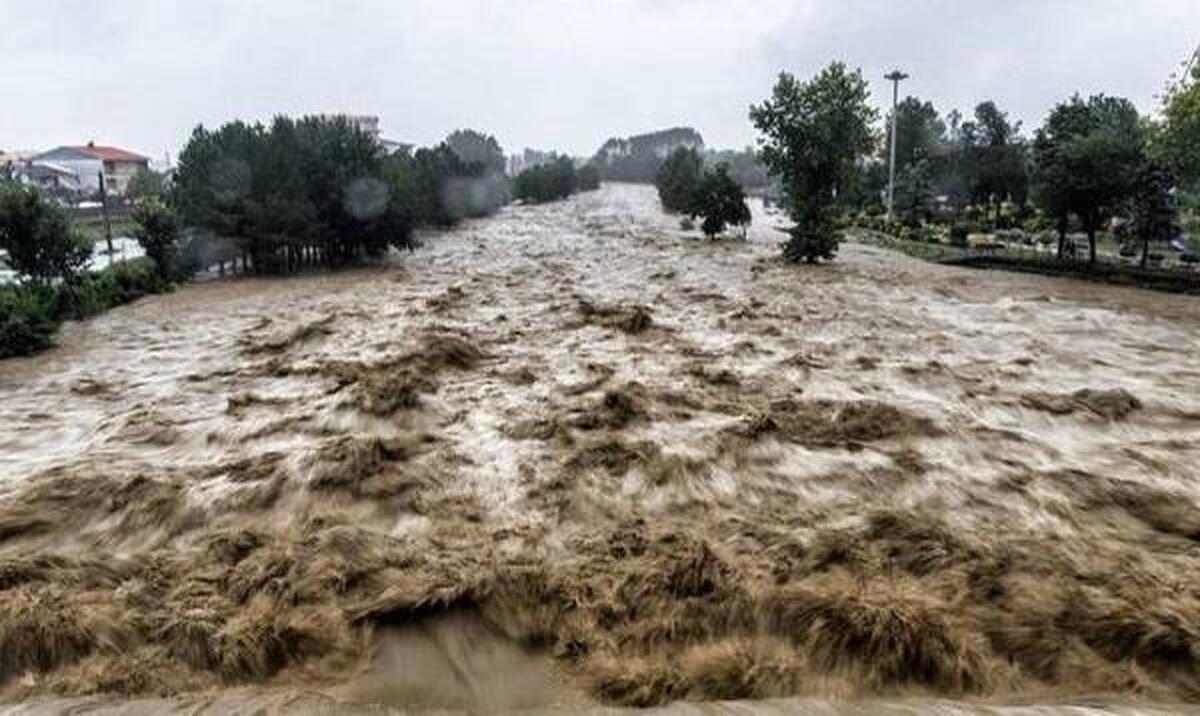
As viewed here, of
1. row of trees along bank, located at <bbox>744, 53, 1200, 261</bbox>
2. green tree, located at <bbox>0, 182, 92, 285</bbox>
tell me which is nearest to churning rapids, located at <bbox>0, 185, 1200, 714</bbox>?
green tree, located at <bbox>0, 182, 92, 285</bbox>

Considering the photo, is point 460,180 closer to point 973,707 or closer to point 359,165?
point 359,165

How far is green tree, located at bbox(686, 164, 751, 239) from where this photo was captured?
4675 centimetres

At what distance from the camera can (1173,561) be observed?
803cm

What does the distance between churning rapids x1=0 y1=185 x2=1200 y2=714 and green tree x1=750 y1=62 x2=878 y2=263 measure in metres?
18.1

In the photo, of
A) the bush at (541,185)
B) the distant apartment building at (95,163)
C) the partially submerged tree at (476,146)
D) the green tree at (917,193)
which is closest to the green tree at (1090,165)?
the green tree at (917,193)

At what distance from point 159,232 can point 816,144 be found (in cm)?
2708

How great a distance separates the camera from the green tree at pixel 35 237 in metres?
22.6

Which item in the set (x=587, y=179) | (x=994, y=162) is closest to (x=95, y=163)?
(x=587, y=179)

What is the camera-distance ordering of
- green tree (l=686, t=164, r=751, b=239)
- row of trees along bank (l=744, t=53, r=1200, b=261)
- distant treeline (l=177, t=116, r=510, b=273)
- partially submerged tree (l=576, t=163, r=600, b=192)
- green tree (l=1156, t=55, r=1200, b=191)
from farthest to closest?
partially submerged tree (l=576, t=163, r=600, b=192) < green tree (l=686, t=164, r=751, b=239) < distant treeline (l=177, t=116, r=510, b=273) < row of trees along bank (l=744, t=53, r=1200, b=261) < green tree (l=1156, t=55, r=1200, b=191)

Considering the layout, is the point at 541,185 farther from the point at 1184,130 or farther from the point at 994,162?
the point at 1184,130

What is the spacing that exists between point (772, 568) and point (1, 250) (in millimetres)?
25093

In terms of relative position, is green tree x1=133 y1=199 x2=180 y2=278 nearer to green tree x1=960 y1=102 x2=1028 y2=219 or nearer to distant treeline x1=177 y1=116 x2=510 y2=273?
distant treeline x1=177 y1=116 x2=510 y2=273

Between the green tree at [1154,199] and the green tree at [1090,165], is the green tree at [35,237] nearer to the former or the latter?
the green tree at [1090,165]

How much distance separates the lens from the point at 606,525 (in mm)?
8852
